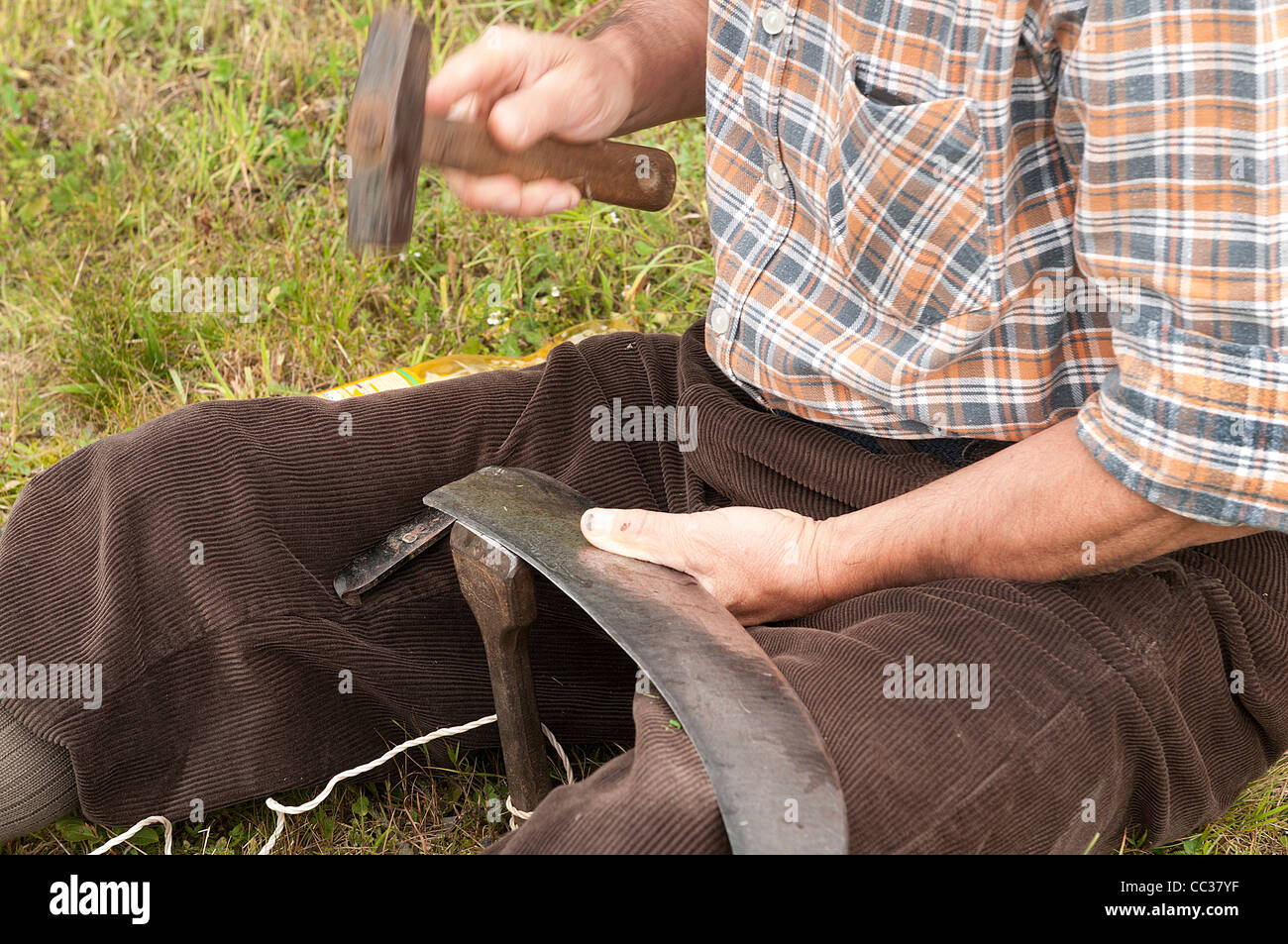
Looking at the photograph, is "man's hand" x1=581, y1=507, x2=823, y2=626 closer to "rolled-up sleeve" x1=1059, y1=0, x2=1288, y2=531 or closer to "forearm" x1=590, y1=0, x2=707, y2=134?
"rolled-up sleeve" x1=1059, y1=0, x2=1288, y2=531

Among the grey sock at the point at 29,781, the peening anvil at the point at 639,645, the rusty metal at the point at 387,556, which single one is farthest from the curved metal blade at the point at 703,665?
the grey sock at the point at 29,781

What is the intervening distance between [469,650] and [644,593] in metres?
0.52

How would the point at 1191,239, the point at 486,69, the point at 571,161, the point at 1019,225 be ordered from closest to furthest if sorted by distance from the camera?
the point at 1191,239 < the point at 1019,225 < the point at 486,69 < the point at 571,161

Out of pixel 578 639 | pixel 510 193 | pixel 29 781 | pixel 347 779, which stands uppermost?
pixel 510 193

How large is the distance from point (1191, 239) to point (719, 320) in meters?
0.68

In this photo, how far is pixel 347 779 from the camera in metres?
1.96

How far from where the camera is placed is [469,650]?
1857mm

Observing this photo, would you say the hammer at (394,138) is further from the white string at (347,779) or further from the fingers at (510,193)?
the white string at (347,779)

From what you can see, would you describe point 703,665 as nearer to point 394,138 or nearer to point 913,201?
point 913,201

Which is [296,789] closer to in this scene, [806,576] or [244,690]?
[244,690]

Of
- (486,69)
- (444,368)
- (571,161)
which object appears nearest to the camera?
(486,69)

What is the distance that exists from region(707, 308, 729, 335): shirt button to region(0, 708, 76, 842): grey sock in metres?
1.12

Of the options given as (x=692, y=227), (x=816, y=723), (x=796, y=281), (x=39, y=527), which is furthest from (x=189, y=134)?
(x=816, y=723)

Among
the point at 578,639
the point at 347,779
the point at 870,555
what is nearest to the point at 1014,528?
the point at 870,555
